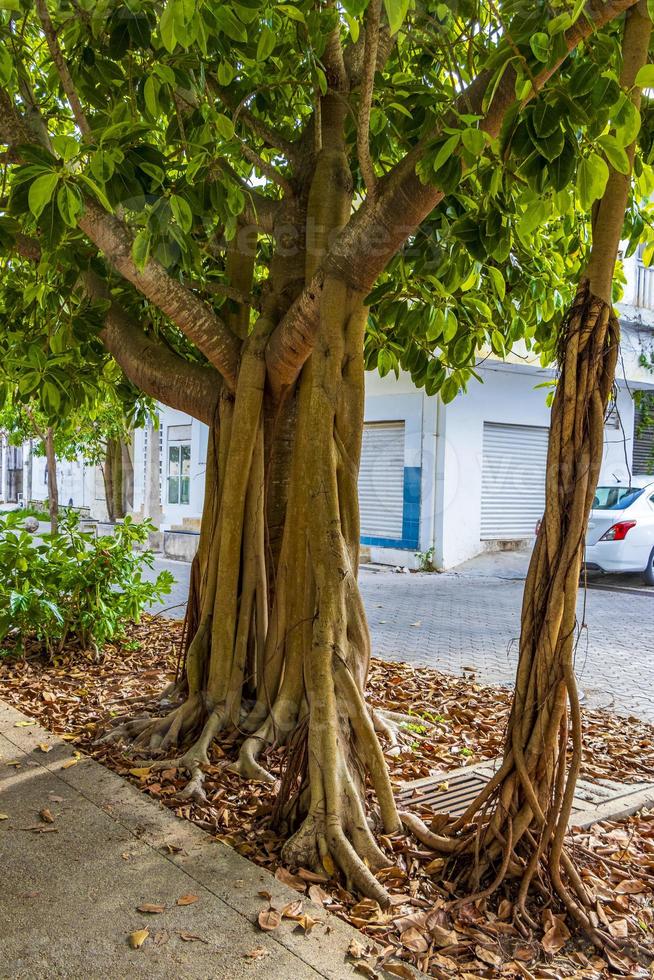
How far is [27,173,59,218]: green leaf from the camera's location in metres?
3.23

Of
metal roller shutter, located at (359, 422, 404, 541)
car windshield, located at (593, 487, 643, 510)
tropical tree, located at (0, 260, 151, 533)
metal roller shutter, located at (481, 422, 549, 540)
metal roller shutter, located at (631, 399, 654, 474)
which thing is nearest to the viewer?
tropical tree, located at (0, 260, 151, 533)

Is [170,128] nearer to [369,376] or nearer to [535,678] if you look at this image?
[535,678]

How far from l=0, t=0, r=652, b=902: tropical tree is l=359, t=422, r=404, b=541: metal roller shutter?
31.8ft

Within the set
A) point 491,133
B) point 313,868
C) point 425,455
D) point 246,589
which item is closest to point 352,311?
point 491,133

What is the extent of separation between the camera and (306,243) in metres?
5.36

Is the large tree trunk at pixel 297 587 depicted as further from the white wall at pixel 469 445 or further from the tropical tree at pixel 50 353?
the white wall at pixel 469 445

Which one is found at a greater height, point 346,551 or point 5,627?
point 346,551

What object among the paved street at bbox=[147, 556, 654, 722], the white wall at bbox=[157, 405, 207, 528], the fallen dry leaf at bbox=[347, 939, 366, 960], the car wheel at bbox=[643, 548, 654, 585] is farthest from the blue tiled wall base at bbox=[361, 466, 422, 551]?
the fallen dry leaf at bbox=[347, 939, 366, 960]

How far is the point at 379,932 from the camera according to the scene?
3.02 m

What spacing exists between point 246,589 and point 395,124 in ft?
9.82

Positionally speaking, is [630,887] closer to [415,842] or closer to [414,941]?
[415,842]

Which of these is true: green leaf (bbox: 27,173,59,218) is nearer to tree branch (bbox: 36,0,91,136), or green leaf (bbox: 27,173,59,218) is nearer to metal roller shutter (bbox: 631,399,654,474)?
tree branch (bbox: 36,0,91,136)

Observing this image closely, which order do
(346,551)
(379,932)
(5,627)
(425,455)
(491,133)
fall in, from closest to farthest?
(379,932) → (491,133) → (346,551) → (5,627) → (425,455)

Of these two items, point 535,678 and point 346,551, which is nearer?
point 535,678
